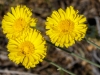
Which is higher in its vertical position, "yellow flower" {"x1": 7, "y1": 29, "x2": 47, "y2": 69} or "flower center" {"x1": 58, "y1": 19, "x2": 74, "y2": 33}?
"flower center" {"x1": 58, "y1": 19, "x2": 74, "y2": 33}

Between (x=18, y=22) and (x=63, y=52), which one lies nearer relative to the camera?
(x=18, y=22)

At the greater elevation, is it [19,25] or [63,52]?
[19,25]

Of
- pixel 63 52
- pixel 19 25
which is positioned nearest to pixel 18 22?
pixel 19 25

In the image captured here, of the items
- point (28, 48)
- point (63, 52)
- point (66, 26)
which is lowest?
point (63, 52)

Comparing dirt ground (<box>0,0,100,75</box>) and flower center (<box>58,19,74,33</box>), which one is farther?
dirt ground (<box>0,0,100,75</box>)

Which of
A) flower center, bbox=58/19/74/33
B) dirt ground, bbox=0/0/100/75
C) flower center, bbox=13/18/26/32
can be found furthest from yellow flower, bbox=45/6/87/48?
dirt ground, bbox=0/0/100/75

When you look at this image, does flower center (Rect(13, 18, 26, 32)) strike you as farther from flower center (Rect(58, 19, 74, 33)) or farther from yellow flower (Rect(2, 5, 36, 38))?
flower center (Rect(58, 19, 74, 33))

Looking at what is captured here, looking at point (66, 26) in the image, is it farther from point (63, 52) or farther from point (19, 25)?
point (63, 52)
